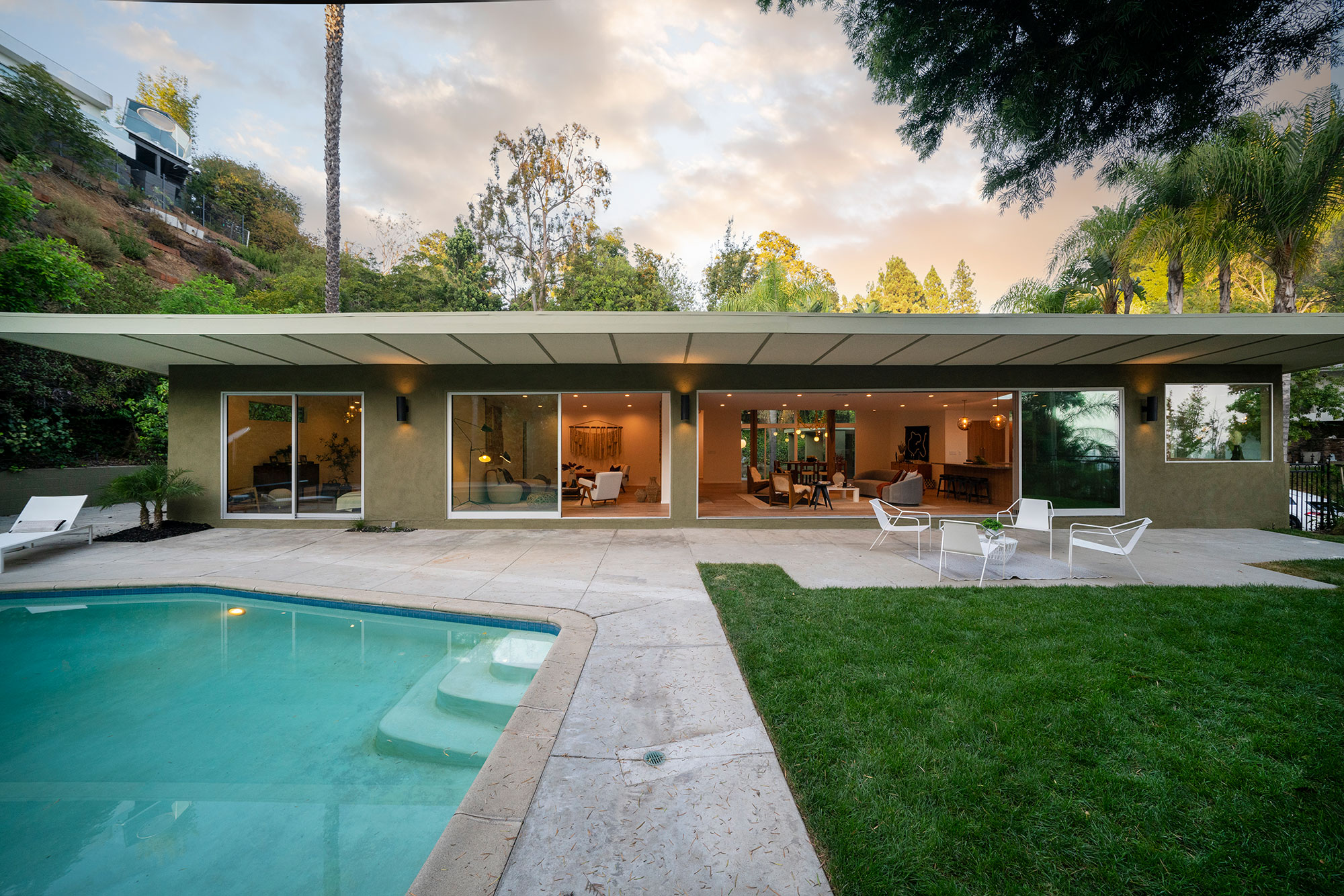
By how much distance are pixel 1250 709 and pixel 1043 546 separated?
15.5 ft

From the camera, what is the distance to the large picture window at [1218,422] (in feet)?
27.7

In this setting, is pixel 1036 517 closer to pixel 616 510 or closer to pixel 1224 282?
pixel 616 510

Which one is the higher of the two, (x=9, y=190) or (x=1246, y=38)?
(x=9, y=190)

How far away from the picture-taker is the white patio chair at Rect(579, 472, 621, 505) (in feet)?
35.0

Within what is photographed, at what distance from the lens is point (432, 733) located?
9.73 ft

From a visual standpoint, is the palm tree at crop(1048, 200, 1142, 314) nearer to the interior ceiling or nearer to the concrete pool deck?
the interior ceiling

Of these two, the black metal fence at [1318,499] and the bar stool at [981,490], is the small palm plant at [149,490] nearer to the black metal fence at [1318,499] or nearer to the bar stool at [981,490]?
the bar stool at [981,490]

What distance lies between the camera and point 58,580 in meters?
4.93

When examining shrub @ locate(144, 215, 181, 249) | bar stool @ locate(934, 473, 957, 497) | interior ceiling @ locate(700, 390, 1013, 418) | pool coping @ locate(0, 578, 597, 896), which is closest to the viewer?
pool coping @ locate(0, 578, 597, 896)

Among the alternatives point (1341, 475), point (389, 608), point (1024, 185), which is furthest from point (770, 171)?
point (389, 608)

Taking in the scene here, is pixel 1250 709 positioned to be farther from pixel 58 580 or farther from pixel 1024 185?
pixel 58 580

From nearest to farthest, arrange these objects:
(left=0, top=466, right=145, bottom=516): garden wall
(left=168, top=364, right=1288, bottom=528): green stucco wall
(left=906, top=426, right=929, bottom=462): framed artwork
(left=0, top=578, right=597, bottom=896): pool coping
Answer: (left=0, top=578, right=597, bottom=896): pool coping
(left=168, top=364, right=1288, bottom=528): green stucco wall
(left=0, top=466, right=145, bottom=516): garden wall
(left=906, top=426, right=929, bottom=462): framed artwork

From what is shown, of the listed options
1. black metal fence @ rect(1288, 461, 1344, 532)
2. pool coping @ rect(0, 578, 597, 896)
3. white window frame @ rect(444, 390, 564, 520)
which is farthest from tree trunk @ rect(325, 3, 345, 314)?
black metal fence @ rect(1288, 461, 1344, 532)

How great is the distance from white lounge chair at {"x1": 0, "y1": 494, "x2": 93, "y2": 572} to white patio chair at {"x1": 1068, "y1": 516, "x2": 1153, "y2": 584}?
38.1 feet
